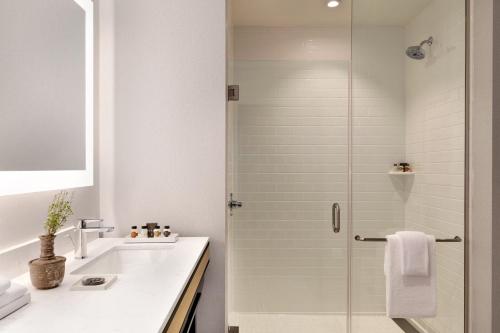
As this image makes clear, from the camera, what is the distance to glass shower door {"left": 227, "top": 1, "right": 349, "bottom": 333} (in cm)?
229

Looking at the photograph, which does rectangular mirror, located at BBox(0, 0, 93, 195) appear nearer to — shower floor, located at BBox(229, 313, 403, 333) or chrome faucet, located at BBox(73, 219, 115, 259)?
chrome faucet, located at BBox(73, 219, 115, 259)

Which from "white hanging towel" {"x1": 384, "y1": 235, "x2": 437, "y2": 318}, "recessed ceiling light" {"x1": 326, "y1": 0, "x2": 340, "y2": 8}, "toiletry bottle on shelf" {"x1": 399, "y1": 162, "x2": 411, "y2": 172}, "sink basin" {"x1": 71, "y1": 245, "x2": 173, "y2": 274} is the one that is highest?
"recessed ceiling light" {"x1": 326, "y1": 0, "x2": 340, "y2": 8}

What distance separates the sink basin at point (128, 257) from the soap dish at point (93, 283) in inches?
11.3

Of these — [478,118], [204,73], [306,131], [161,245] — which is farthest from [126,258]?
[478,118]

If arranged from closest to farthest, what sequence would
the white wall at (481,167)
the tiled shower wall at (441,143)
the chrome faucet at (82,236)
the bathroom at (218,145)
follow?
the chrome faucet at (82,236) → the bathroom at (218,145) → the white wall at (481,167) → the tiled shower wall at (441,143)

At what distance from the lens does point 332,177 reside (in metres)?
2.32

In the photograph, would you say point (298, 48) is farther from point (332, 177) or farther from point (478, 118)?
point (478, 118)

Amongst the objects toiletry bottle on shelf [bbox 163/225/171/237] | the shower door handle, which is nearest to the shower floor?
the shower door handle

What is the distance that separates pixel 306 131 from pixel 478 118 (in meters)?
1.01

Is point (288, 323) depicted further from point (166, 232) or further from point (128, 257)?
point (128, 257)

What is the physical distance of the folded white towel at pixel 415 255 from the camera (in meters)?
1.68

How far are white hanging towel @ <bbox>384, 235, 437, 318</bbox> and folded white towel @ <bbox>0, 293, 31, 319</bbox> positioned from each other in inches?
62.4

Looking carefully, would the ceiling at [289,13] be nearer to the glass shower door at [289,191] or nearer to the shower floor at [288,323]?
the glass shower door at [289,191]

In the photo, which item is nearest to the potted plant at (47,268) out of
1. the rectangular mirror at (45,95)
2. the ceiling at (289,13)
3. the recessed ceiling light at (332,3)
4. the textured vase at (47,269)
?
the textured vase at (47,269)
